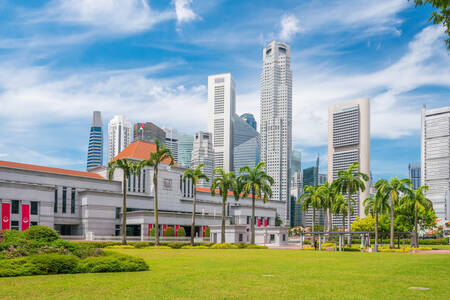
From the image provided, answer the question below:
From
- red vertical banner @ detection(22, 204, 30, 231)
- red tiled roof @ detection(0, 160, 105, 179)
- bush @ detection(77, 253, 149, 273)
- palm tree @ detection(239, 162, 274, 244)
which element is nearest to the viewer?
bush @ detection(77, 253, 149, 273)

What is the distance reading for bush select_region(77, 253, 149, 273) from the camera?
68.8ft

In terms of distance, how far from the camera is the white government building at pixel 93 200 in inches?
2980

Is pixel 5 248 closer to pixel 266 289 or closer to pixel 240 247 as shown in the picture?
pixel 266 289

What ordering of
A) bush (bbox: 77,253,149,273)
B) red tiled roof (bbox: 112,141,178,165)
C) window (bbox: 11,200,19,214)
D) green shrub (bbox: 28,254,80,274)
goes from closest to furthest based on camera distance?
green shrub (bbox: 28,254,80,274) < bush (bbox: 77,253,149,273) < window (bbox: 11,200,19,214) < red tiled roof (bbox: 112,141,178,165)

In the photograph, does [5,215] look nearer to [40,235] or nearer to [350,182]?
[40,235]

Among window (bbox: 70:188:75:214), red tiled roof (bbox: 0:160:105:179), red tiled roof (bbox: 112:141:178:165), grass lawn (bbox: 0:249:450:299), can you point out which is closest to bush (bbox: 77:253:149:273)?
grass lawn (bbox: 0:249:450:299)

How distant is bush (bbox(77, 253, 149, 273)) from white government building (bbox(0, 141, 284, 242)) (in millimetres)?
42389

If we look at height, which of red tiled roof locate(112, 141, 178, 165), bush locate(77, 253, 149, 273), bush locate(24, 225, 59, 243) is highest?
red tiled roof locate(112, 141, 178, 165)

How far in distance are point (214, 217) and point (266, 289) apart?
88316mm

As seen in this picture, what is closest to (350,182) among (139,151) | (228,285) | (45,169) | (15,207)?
(139,151)

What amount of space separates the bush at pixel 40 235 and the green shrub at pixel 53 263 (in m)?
3.40

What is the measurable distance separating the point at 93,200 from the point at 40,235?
6455 centimetres

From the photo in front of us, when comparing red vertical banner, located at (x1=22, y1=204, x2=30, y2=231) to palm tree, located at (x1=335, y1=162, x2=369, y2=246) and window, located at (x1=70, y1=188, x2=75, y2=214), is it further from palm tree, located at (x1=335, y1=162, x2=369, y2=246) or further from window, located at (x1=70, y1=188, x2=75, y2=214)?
palm tree, located at (x1=335, y1=162, x2=369, y2=246)

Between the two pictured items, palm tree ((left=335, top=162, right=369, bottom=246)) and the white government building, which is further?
the white government building
